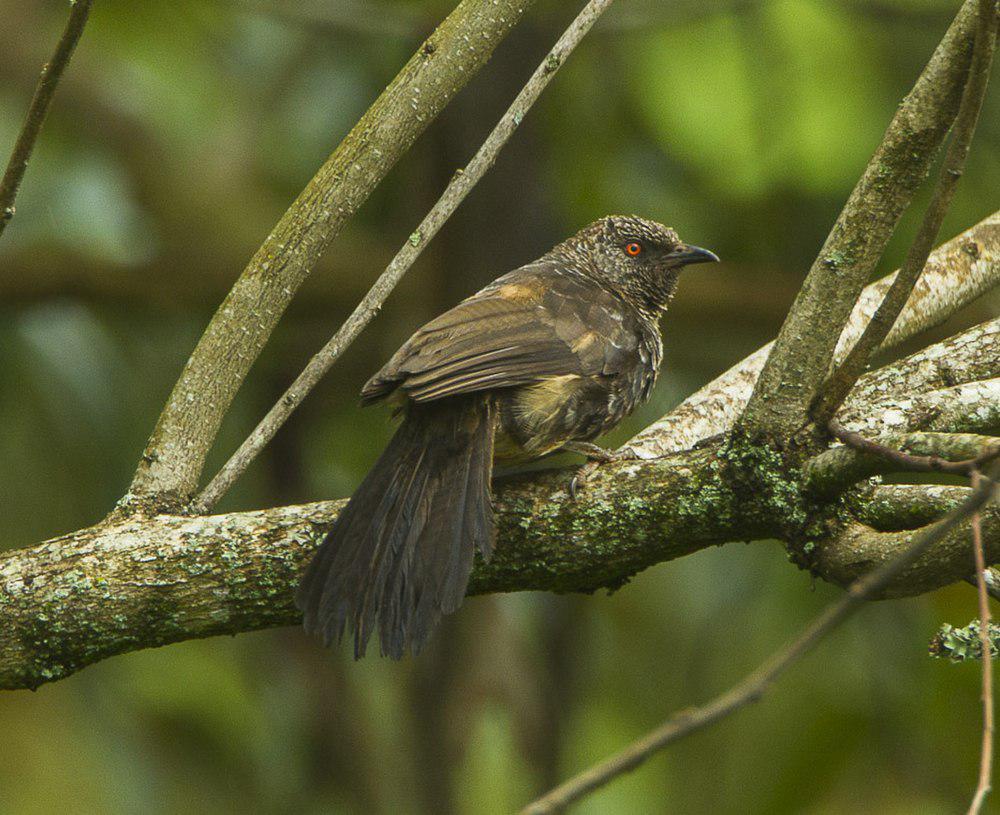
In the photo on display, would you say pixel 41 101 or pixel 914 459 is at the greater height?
pixel 41 101

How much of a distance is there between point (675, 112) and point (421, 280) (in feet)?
5.07

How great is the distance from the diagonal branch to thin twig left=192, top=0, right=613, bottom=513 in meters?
0.81

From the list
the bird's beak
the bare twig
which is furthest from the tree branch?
the bird's beak

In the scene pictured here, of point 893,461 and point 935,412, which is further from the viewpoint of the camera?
point 935,412

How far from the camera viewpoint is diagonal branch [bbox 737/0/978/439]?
2.38 meters

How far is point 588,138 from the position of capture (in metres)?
7.24

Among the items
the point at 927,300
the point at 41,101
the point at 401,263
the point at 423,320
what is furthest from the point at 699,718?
the point at 423,320

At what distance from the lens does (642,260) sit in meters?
4.66

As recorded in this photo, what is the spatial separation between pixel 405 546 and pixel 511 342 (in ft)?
2.51

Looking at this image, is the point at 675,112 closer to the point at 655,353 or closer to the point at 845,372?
the point at 655,353

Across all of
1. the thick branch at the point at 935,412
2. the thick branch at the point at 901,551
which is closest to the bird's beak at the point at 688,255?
the thick branch at the point at 935,412

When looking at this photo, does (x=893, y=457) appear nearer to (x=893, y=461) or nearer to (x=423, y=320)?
(x=893, y=461)

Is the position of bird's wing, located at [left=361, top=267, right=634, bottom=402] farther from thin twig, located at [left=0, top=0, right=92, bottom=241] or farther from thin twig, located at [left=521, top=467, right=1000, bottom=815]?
thin twig, located at [left=521, top=467, right=1000, bottom=815]

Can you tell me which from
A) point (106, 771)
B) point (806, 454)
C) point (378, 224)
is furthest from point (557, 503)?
point (378, 224)
